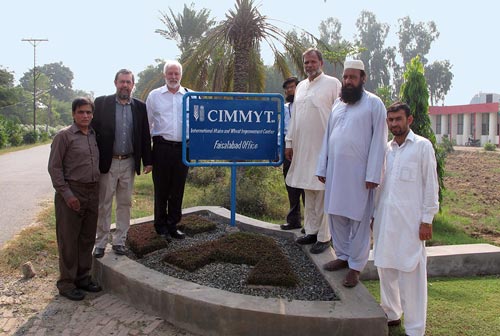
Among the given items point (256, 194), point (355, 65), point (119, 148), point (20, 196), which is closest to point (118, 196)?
point (119, 148)

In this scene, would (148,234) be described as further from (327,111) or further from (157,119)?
(327,111)

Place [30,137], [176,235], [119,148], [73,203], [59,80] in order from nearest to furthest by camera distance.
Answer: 1. [73,203]
2. [119,148]
3. [176,235]
4. [30,137]
5. [59,80]

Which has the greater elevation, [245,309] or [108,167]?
[108,167]

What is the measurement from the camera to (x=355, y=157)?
3740 millimetres

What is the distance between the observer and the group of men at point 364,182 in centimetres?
321

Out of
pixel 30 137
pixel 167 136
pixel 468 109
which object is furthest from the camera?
pixel 468 109

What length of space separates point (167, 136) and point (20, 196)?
6.46 meters

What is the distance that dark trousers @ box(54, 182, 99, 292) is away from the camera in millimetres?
3941

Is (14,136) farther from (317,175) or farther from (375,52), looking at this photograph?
(375,52)

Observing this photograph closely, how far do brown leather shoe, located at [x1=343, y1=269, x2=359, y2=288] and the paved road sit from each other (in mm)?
4413

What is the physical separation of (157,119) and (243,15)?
6.17m

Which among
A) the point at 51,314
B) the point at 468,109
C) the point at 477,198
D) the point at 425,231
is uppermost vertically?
the point at 468,109

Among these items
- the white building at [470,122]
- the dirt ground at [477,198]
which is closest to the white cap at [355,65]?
the dirt ground at [477,198]

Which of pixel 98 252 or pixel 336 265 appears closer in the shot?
pixel 336 265
